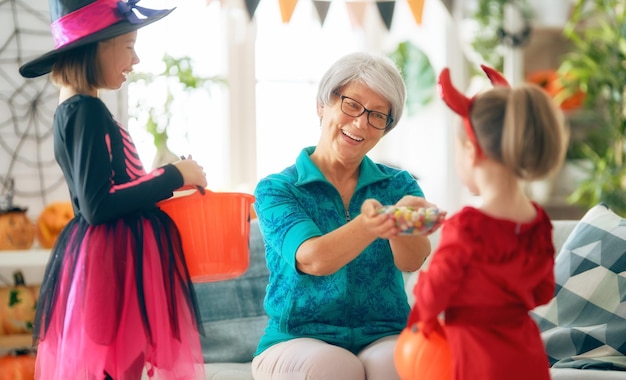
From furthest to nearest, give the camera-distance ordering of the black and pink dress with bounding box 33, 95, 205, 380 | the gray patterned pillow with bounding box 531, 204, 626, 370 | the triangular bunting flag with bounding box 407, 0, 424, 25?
1. the triangular bunting flag with bounding box 407, 0, 424, 25
2. the gray patterned pillow with bounding box 531, 204, 626, 370
3. the black and pink dress with bounding box 33, 95, 205, 380

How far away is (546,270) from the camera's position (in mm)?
1635

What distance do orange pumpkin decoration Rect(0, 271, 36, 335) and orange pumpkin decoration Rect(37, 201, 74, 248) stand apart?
182mm

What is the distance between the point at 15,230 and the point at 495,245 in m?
1.83

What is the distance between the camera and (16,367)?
2.76 metres

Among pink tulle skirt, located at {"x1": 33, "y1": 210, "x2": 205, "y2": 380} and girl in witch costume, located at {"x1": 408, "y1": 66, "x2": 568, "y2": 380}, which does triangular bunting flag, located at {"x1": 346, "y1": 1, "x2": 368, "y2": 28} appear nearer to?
pink tulle skirt, located at {"x1": 33, "y1": 210, "x2": 205, "y2": 380}

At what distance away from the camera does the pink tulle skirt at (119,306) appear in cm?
186

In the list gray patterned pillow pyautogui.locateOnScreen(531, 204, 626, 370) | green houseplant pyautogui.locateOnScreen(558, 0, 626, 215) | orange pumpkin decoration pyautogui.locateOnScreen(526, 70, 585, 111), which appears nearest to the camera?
gray patterned pillow pyautogui.locateOnScreen(531, 204, 626, 370)

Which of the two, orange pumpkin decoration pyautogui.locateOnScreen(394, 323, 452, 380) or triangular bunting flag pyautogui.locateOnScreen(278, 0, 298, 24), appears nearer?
orange pumpkin decoration pyautogui.locateOnScreen(394, 323, 452, 380)

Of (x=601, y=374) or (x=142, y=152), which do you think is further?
(x=142, y=152)

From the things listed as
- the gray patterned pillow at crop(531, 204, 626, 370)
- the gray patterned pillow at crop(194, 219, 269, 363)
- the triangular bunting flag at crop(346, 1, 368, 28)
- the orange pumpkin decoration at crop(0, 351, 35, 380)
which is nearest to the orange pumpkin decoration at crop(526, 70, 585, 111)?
the triangular bunting flag at crop(346, 1, 368, 28)

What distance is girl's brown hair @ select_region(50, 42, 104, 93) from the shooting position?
6.39 ft

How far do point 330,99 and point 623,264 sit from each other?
0.96m

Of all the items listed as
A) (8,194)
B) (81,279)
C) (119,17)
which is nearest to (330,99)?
(119,17)

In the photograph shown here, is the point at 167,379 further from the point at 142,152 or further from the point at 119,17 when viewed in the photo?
the point at 142,152
